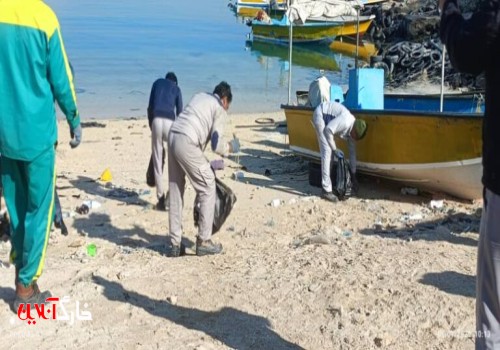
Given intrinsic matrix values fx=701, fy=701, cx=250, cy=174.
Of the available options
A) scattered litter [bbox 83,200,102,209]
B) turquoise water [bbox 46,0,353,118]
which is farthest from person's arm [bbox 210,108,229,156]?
turquoise water [bbox 46,0,353,118]

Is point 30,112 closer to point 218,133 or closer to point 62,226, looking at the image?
point 218,133

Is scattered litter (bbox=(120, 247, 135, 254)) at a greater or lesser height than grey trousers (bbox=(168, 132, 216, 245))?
lesser

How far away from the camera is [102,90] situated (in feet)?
81.3

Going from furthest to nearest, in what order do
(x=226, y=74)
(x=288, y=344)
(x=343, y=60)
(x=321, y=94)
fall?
(x=343, y=60) < (x=226, y=74) < (x=321, y=94) < (x=288, y=344)

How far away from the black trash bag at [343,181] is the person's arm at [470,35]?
20.3ft

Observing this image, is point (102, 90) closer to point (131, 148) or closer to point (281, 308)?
point (131, 148)

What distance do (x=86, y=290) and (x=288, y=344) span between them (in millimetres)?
1672

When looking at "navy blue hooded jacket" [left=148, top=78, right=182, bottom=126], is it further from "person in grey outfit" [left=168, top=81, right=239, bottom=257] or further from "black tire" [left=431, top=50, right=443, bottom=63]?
"black tire" [left=431, top=50, right=443, bottom=63]

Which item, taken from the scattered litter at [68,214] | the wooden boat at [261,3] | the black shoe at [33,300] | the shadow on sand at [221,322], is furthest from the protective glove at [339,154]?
the wooden boat at [261,3]

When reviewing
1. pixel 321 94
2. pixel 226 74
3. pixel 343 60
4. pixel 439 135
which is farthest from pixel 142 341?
pixel 343 60

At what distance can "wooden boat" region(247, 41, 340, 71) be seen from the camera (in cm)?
3366

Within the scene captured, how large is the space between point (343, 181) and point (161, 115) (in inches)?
98.4

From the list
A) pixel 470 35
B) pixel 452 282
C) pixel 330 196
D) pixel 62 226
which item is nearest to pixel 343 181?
pixel 330 196

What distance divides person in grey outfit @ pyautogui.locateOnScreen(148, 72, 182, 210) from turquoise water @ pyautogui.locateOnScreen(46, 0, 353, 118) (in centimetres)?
1197
